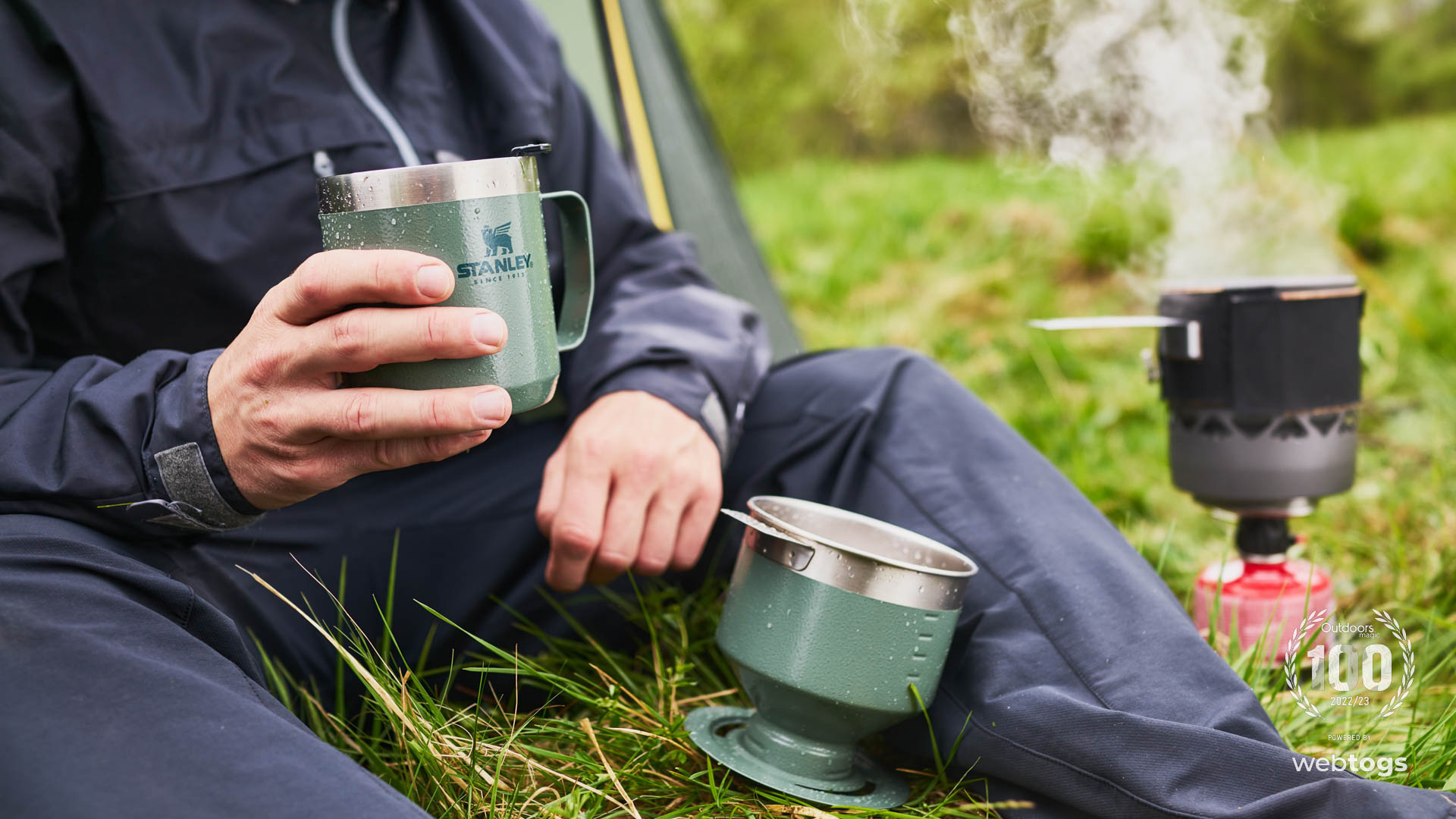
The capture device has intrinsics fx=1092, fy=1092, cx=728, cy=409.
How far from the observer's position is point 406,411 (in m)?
0.81

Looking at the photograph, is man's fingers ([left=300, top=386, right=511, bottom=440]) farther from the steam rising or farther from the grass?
the steam rising

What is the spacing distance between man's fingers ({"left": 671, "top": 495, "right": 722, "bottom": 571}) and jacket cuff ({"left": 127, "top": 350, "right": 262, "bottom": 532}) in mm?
425

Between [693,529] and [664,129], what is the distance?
1.54 metres

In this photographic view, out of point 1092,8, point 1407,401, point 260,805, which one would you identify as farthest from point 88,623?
point 1092,8

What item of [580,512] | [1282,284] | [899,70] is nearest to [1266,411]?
[1282,284]

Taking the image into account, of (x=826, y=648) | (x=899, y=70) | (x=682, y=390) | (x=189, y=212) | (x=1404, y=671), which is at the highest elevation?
(x=899, y=70)

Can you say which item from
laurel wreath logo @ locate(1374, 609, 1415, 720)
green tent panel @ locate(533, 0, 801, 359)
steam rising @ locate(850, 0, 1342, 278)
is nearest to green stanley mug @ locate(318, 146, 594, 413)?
laurel wreath logo @ locate(1374, 609, 1415, 720)

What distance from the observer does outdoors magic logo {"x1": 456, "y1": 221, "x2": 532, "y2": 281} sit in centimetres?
81

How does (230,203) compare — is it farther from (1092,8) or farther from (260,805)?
(1092,8)

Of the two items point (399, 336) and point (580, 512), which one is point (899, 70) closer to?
point (580, 512)

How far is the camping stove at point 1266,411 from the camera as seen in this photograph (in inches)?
51.8

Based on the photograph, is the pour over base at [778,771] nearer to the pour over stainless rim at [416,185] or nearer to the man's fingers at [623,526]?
the man's fingers at [623,526]

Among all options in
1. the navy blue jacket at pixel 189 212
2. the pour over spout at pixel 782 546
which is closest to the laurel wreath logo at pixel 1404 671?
the pour over spout at pixel 782 546

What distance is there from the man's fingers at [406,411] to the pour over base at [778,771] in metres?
0.41
